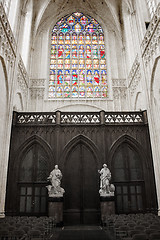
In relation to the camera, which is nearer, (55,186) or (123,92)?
(55,186)

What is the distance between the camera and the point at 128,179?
12750mm

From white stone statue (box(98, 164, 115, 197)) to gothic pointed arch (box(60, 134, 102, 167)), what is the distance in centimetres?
98

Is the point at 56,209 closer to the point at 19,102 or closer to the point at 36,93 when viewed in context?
the point at 19,102

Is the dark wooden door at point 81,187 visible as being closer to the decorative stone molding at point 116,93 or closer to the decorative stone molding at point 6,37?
the decorative stone molding at point 6,37

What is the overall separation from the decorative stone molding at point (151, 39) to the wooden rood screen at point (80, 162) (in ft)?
12.0

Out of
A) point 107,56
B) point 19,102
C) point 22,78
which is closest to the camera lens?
point 19,102

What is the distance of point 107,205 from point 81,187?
1.92 metres

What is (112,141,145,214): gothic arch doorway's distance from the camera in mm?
12383

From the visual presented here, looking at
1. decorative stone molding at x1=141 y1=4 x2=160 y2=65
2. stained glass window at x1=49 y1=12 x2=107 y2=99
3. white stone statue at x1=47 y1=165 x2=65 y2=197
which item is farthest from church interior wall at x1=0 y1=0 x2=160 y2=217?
white stone statue at x1=47 y1=165 x2=65 y2=197

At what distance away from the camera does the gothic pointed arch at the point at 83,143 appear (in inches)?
503

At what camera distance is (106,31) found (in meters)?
22.0

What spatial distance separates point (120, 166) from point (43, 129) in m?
4.99

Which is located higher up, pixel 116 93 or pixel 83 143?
pixel 116 93

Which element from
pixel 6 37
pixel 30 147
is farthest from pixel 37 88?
pixel 30 147
